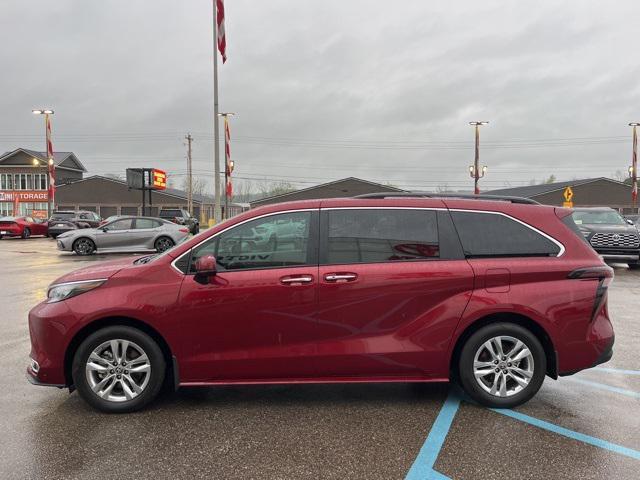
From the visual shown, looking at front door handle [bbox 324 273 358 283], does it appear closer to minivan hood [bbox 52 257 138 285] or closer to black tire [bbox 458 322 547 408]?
black tire [bbox 458 322 547 408]

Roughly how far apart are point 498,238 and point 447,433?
5.27 ft

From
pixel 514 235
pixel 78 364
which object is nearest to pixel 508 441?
pixel 514 235

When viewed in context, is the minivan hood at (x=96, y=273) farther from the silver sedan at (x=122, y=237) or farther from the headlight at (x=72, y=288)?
the silver sedan at (x=122, y=237)

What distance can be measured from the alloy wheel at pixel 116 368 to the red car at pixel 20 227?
89.1ft

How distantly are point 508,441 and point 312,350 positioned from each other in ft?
5.00

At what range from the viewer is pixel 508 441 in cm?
333

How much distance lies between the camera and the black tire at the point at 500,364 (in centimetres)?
386

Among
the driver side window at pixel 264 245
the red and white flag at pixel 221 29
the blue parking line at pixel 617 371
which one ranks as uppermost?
the red and white flag at pixel 221 29

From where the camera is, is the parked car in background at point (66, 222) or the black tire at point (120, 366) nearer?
the black tire at point (120, 366)

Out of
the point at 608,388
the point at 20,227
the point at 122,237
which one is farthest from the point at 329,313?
the point at 20,227

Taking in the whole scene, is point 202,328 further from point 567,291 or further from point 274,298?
point 567,291

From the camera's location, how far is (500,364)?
3.89 meters

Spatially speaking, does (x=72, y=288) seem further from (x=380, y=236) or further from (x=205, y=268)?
(x=380, y=236)

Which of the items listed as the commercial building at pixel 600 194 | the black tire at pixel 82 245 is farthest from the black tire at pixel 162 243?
the commercial building at pixel 600 194
